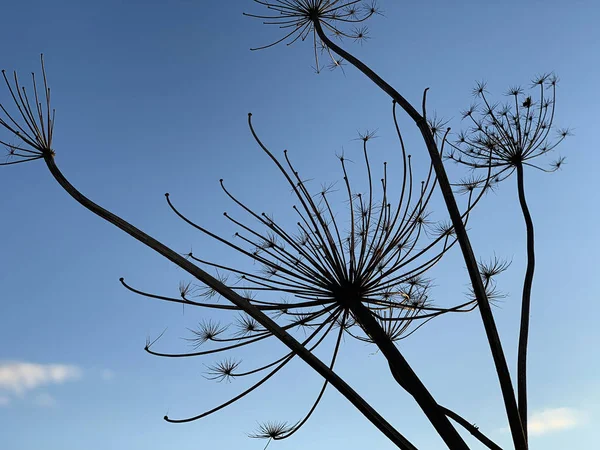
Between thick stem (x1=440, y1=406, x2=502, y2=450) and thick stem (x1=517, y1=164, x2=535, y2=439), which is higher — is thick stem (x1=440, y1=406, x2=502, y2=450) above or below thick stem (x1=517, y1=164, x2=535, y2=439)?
below

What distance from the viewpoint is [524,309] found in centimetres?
546

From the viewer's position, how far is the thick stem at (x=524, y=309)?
4.83m

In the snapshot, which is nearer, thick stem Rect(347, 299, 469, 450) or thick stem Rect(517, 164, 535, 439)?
thick stem Rect(347, 299, 469, 450)

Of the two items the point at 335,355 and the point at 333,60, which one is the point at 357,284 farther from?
the point at 333,60

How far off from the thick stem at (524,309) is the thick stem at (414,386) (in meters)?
0.93

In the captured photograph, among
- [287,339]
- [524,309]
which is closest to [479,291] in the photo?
[524,309]

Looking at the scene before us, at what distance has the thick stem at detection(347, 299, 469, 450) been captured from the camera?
4105 millimetres

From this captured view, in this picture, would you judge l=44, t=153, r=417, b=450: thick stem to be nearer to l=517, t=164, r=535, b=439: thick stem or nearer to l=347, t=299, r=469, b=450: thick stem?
l=347, t=299, r=469, b=450: thick stem

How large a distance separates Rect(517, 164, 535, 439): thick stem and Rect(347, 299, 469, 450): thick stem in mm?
930

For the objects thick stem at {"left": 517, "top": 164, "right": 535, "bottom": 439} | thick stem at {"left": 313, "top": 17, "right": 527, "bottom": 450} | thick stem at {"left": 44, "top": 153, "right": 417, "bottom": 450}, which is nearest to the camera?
thick stem at {"left": 44, "top": 153, "right": 417, "bottom": 450}

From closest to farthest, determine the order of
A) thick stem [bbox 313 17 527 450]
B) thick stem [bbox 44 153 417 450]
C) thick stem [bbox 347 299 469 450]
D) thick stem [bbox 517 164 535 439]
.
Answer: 1. thick stem [bbox 44 153 417 450]
2. thick stem [bbox 347 299 469 450]
3. thick stem [bbox 313 17 527 450]
4. thick stem [bbox 517 164 535 439]

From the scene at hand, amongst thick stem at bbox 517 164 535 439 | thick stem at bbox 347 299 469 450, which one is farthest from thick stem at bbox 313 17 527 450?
thick stem at bbox 347 299 469 450

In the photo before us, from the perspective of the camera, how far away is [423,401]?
427cm

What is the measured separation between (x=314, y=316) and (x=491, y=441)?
192 cm
